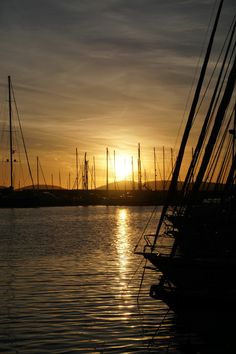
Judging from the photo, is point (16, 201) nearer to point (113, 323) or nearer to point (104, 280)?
point (104, 280)

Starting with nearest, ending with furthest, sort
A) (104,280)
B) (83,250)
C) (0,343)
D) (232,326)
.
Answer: (0,343), (232,326), (104,280), (83,250)

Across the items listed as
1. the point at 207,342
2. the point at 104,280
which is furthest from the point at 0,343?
the point at 104,280

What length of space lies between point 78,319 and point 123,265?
14200 millimetres

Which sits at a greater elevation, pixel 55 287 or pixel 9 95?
pixel 9 95

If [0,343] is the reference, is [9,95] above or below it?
above

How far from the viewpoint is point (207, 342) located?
53.5 feet

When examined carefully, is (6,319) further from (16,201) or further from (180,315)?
(16,201)

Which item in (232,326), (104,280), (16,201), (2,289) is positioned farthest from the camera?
(16,201)

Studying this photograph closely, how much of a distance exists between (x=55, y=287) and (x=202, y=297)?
8.19 m

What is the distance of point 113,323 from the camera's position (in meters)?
18.3

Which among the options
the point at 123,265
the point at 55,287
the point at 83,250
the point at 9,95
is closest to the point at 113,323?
the point at 55,287

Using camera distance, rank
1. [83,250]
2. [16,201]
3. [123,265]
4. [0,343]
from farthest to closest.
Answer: [16,201], [83,250], [123,265], [0,343]

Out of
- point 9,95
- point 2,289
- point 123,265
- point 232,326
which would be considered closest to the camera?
point 232,326

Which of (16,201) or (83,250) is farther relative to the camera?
(16,201)
